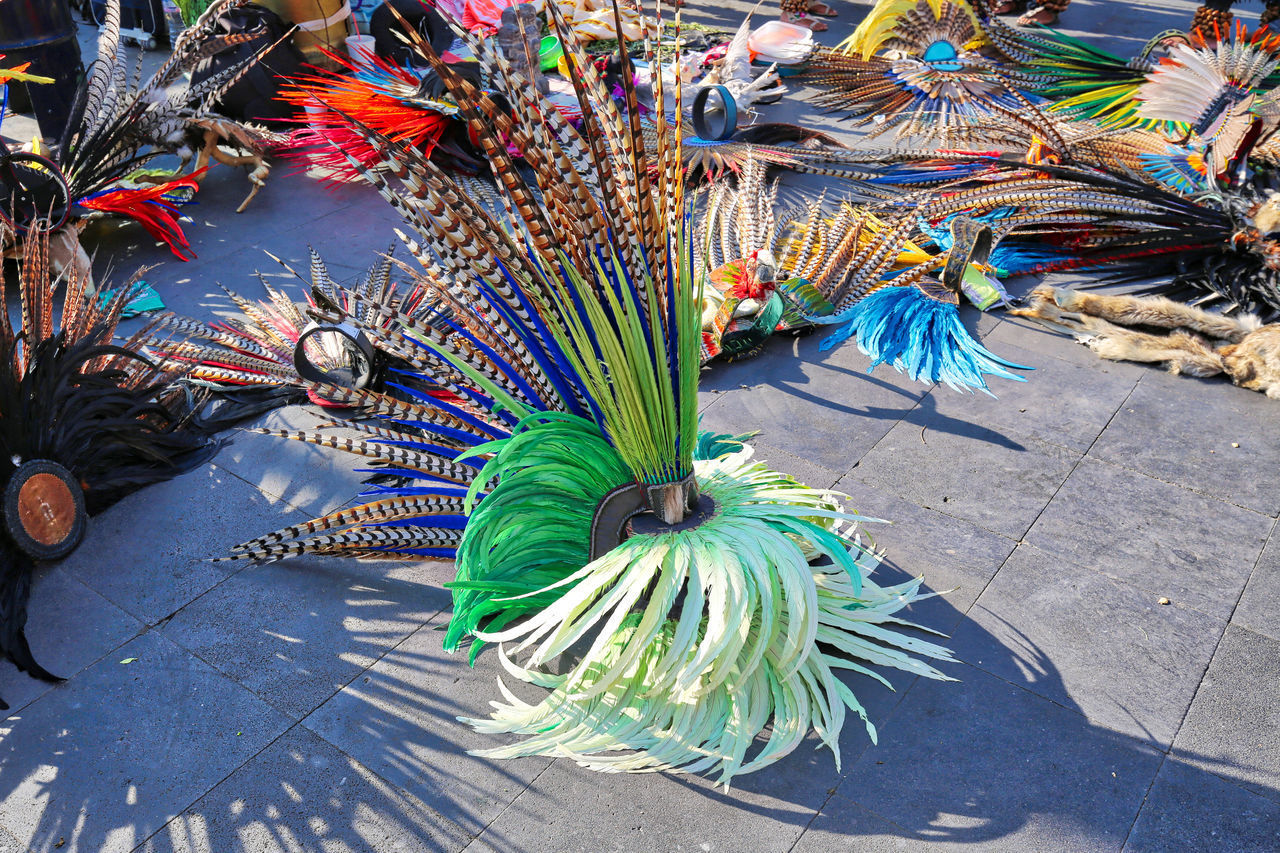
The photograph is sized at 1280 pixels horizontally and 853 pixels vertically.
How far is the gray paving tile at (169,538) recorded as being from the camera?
2.91 metres

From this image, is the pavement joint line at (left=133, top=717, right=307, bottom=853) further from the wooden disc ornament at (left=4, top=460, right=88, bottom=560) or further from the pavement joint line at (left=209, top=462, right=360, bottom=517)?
the wooden disc ornament at (left=4, top=460, right=88, bottom=560)

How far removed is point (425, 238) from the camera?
2.37 metres

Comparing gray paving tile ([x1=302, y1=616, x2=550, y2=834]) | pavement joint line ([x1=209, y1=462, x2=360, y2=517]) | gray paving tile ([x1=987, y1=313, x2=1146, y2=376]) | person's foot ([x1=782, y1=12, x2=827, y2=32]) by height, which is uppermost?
person's foot ([x1=782, y1=12, x2=827, y2=32])

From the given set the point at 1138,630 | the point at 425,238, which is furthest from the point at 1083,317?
the point at 425,238

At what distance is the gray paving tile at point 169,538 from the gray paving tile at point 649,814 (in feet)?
4.29

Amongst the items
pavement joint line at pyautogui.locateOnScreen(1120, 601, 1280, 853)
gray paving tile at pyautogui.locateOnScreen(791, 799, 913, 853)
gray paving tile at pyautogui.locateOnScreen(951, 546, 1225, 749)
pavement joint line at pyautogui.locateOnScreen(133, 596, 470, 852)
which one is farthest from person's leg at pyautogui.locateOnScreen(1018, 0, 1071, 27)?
gray paving tile at pyautogui.locateOnScreen(791, 799, 913, 853)

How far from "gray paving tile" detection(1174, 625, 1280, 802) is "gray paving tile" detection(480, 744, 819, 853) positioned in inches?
36.7

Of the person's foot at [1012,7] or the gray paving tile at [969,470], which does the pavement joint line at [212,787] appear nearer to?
the gray paving tile at [969,470]

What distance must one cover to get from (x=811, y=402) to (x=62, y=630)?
104 inches

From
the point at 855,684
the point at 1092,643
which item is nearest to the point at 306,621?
the point at 855,684

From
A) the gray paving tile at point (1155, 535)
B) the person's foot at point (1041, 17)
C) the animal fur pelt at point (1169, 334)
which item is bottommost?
the gray paving tile at point (1155, 535)

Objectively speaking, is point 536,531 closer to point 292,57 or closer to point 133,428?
point 133,428

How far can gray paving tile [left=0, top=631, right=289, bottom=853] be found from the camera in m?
2.23

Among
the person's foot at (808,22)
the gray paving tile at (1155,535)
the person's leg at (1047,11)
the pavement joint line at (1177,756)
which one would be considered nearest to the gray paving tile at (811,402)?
the gray paving tile at (1155,535)
